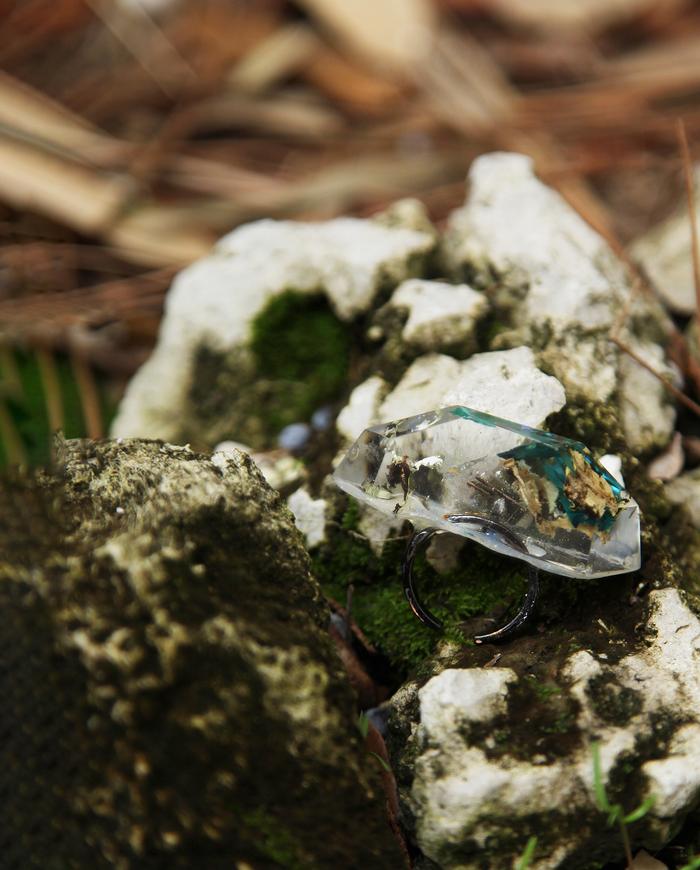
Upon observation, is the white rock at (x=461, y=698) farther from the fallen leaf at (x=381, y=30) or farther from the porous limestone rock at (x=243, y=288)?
the fallen leaf at (x=381, y=30)

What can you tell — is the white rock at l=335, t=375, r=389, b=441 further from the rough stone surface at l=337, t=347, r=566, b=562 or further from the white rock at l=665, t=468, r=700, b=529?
the white rock at l=665, t=468, r=700, b=529

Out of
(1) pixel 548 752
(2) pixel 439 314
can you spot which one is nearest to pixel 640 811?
(1) pixel 548 752

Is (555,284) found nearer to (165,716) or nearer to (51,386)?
(165,716)

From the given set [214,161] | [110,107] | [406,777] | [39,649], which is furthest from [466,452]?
[110,107]

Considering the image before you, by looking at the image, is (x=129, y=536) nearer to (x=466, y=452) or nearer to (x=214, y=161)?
(x=466, y=452)

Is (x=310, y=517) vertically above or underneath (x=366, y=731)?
above

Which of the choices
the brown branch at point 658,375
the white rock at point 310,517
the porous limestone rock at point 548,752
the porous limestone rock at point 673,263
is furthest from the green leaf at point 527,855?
the porous limestone rock at point 673,263
